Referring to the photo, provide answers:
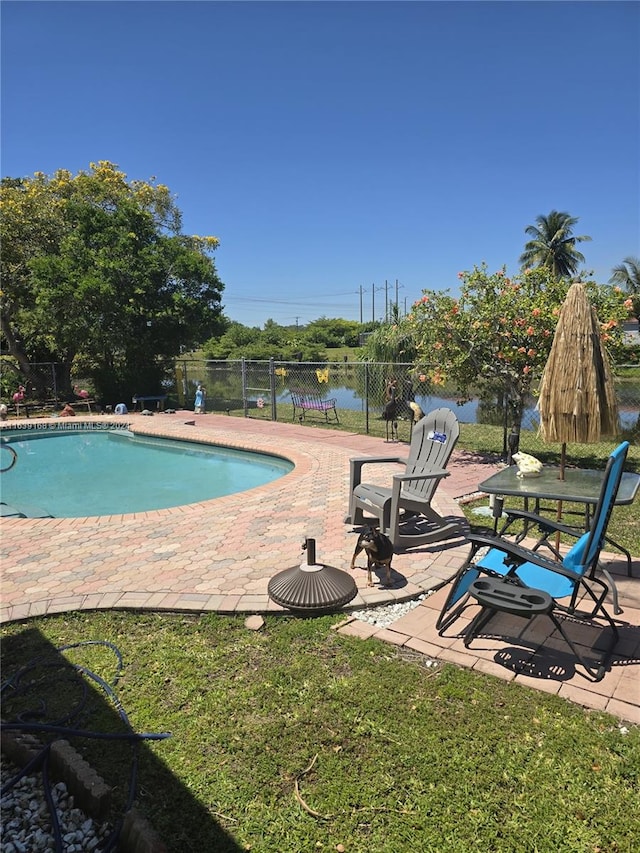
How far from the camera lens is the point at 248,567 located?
172 inches

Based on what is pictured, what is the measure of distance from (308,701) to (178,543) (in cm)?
280

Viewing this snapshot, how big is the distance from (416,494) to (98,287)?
13.6 meters

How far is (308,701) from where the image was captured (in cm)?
264

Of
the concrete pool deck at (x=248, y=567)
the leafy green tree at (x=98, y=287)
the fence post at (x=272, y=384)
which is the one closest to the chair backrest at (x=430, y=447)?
the concrete pool deck at (x=248, y=567)

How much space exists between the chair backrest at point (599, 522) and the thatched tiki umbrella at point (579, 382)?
2.79ft

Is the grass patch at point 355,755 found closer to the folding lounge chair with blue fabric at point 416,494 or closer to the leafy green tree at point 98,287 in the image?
the folding lounge chair with blue fabric at point 416,494

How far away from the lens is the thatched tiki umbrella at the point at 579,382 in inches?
149

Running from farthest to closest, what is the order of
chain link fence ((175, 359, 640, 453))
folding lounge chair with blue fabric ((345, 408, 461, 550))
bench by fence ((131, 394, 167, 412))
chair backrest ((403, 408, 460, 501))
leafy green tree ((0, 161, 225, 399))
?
1. bench by fence ((131, 394, 167, 412))
2. leafy green tree ((0, 161, 225, 399))
3. chain link fence ((175, 359, 640, 453))
4. chair backrest ((403, 408, 460, 501))
5. folding lounge chair with blue fabric ((345, 408, 461, 550))

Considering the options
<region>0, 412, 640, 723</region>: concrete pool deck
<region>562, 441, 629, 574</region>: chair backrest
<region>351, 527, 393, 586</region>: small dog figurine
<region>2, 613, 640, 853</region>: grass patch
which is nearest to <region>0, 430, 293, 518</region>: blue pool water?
<region>0, 412, 640, 723</region>: concrete pool deck

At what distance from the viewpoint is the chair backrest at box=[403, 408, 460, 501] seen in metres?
4.91

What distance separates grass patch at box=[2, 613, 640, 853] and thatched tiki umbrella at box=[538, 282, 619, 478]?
201 centimetres

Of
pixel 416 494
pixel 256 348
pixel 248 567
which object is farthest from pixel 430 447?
pixel 256 348

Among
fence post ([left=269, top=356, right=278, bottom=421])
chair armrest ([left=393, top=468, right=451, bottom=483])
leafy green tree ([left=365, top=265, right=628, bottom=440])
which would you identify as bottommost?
chair armrest ([left=393, top=468, right=451, bottom=483])

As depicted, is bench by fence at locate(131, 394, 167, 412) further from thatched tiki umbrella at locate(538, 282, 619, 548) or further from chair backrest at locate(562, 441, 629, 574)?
chair backrest at locate(562, 441, 629, 574)
